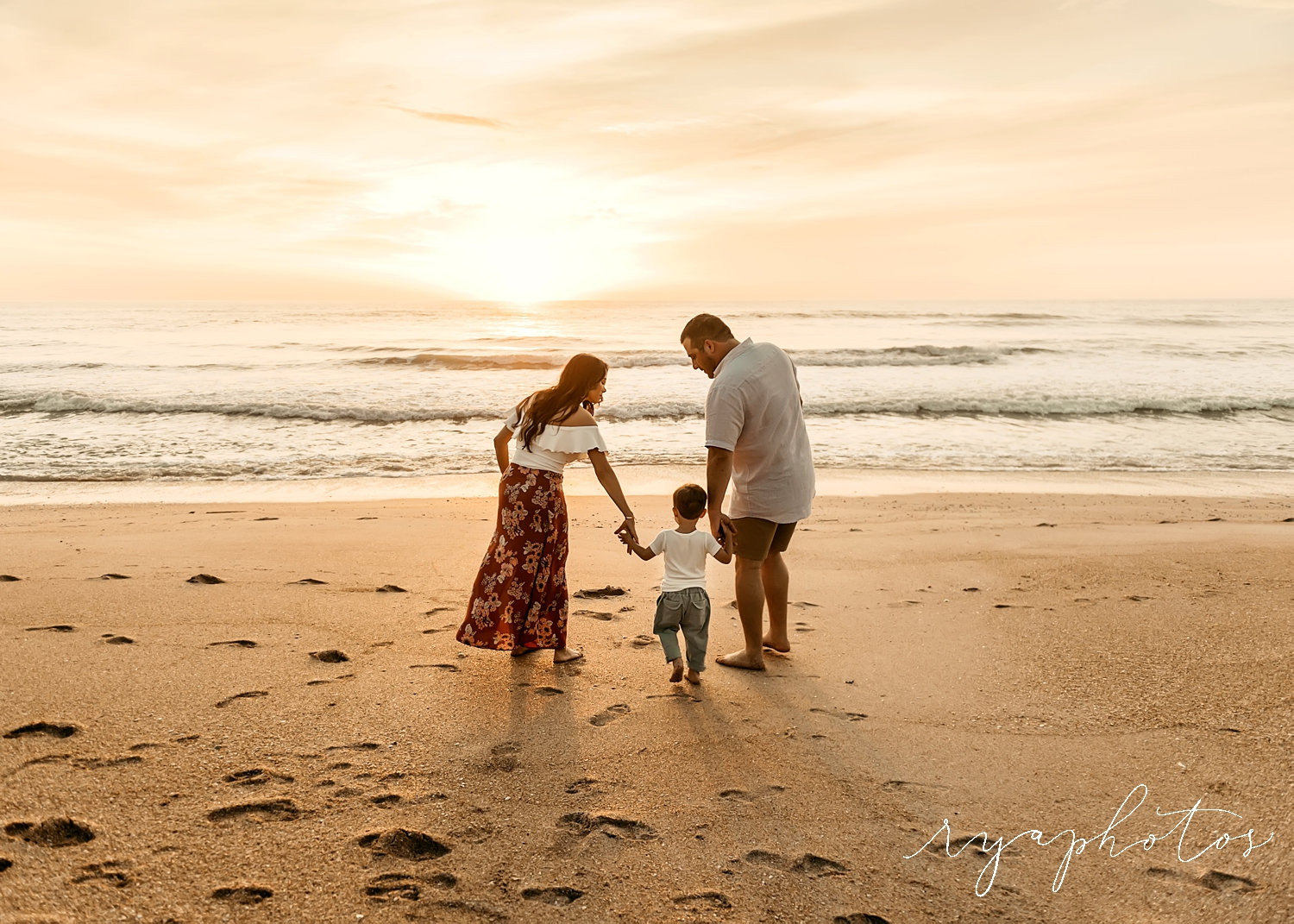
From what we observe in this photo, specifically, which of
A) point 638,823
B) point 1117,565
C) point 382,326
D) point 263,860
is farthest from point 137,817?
point 382,326

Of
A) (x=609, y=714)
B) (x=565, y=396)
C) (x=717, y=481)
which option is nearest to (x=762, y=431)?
(x=717, y=481)

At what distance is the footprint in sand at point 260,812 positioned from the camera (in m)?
2.91

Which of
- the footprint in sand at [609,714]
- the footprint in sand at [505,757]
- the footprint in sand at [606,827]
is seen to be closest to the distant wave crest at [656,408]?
the footprint in sand at [609,714]

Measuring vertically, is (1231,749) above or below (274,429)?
below

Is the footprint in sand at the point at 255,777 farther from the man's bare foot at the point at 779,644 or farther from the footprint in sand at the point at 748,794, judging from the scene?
the man's bare foot at the point at 779,644

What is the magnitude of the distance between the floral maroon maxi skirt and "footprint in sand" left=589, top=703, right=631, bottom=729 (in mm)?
699

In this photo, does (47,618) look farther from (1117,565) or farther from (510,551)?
(1117,565)

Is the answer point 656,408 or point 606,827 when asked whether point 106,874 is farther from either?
point 656,408

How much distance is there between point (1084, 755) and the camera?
3.50 m


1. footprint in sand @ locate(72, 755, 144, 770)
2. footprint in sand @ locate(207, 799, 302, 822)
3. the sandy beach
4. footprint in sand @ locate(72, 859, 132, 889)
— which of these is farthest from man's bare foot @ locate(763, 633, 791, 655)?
footprint in sand @ locate(72, 859, 132, 889)

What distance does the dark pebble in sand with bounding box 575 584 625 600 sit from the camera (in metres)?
5.84

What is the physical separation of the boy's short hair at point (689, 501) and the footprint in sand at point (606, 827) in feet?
5.15

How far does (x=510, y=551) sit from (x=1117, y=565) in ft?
15.4

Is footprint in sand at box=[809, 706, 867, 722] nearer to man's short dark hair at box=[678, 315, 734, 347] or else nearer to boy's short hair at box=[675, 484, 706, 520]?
boy's short hair at box=[675, 484, 706, 520]
